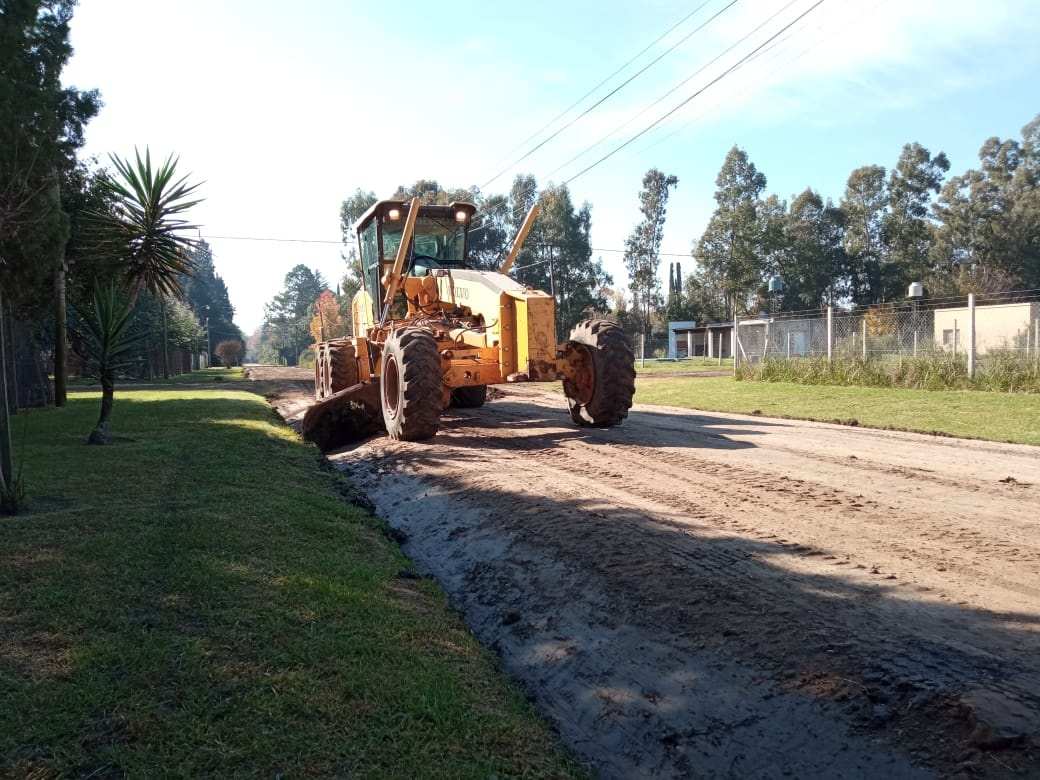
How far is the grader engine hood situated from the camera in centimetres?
955

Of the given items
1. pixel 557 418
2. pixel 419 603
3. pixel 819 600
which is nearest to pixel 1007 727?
pixel 819 600

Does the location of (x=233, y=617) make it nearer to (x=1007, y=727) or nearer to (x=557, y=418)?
(x=1007, y=727)

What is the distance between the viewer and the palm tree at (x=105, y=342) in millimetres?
10195

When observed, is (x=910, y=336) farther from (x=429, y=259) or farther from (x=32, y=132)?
(x=32, y=132)

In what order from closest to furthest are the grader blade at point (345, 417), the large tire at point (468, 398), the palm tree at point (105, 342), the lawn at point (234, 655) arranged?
the lawn at point (234, 655)
the palm tree at point (105, 342)
the grader blade at point (345, 417)
the large tire at point (468, 398)

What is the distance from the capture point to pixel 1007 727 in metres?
2.61

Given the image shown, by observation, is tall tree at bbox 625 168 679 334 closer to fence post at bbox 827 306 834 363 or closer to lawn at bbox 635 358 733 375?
lawn at bbox 635 358 733 375

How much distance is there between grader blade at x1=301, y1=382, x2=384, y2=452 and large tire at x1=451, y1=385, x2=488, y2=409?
287 centimetres

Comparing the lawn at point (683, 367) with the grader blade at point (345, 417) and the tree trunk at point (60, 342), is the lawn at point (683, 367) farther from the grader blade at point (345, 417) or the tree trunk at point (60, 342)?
the grader blade at point (345, 417)

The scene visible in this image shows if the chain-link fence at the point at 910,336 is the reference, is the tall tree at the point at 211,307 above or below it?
above

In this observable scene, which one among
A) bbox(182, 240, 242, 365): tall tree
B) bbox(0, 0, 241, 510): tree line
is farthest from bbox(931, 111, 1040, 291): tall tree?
bbox(182, 240, 242, 365): tall tree

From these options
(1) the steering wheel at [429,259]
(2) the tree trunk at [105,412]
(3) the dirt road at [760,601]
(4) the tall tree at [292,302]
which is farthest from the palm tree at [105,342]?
(4) the tall tree at [292,302]

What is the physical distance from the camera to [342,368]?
518 inches

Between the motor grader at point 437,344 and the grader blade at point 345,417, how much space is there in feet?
0.06
